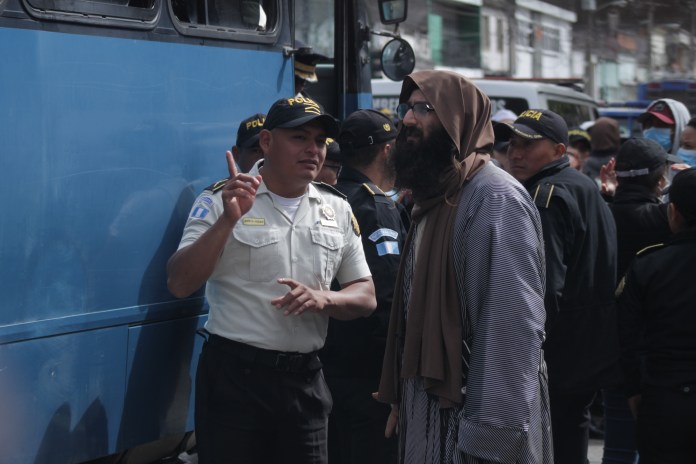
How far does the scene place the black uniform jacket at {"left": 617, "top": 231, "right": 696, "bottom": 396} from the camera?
412 centimetres

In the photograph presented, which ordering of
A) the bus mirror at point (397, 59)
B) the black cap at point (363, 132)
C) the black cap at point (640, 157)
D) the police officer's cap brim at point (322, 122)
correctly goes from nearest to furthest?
the police officer's cap brim at point (322, 122) < the black cap at point (363, 132) < the black cap at point (640, 157) < the bus mirror at point (397, 59)

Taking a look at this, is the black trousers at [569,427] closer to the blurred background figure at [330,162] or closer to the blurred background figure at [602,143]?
the blurred background figure at [330,162]

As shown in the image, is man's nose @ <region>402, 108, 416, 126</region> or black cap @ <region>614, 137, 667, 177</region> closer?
man's nose @ <region>402, 108, 416, 126</region>

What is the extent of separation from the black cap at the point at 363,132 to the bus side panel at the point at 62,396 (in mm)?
1388

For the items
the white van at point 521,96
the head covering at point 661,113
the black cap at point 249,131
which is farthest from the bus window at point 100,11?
the white van at point 521,96

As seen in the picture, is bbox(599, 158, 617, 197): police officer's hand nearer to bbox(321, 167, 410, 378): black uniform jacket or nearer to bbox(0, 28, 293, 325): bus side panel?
bbox(321, 167, 410, 378): black uniform jacket

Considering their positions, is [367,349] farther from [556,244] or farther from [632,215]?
[632,215]

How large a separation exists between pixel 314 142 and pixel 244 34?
3.23 ft

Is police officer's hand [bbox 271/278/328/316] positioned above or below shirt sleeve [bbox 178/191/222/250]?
below

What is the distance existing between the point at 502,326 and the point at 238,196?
3.67 feet

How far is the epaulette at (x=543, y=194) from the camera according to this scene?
4.55m

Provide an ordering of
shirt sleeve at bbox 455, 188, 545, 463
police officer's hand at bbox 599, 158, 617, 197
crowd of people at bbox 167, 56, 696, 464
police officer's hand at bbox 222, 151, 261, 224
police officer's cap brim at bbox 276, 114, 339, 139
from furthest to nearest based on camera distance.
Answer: police officer's hand at bbox 599, 158, 617, 197 < police officer's cap brim at bbox 276, 114, 339, 139 < police officer's hand at bbox 222, 151, 261, 224 < crowd of people at bbox 167, 56, 696, 464 < shirt sleeve at bbox 455, 188, 545, 463

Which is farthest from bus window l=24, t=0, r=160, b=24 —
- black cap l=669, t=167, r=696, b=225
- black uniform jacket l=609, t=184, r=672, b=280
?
black uniform jacket l=609, t=184, r=672, b=280

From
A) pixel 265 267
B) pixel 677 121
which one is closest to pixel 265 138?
pixel 265 267
